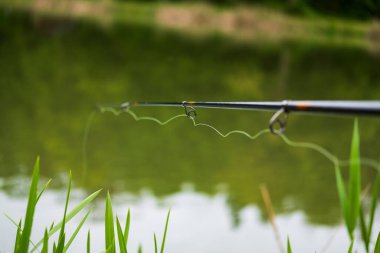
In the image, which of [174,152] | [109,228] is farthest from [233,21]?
[109,228]

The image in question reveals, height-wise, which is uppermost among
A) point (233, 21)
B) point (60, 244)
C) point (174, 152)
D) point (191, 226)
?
point (233, 21)

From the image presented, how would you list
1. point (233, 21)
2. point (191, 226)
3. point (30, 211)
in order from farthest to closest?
point (233, 21), point (191, 226), point (30, 211)

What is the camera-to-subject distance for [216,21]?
1054 inches

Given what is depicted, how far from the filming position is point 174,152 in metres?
5.78

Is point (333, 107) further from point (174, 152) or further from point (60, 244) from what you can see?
point (174, 152)

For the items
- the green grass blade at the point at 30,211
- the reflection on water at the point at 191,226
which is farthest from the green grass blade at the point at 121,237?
the reflection on water at the point at 191,226

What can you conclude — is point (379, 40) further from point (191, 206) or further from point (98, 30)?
point (191, 206)

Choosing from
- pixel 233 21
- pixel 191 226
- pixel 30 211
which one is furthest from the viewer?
pixel 233 21

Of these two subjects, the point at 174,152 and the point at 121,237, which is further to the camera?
the point at 174,152

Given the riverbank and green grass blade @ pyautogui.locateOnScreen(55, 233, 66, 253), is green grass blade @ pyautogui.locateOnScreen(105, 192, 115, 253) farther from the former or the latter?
the riverbank

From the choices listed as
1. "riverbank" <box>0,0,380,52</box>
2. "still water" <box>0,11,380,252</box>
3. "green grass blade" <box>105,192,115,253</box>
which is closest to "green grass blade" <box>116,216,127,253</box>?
"green grass blade" <box>105,192,115,253</box>

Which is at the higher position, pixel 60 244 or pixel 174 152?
pixel 174 152

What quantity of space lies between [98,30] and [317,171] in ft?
50.8

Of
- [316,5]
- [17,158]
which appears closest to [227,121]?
[17,158]
